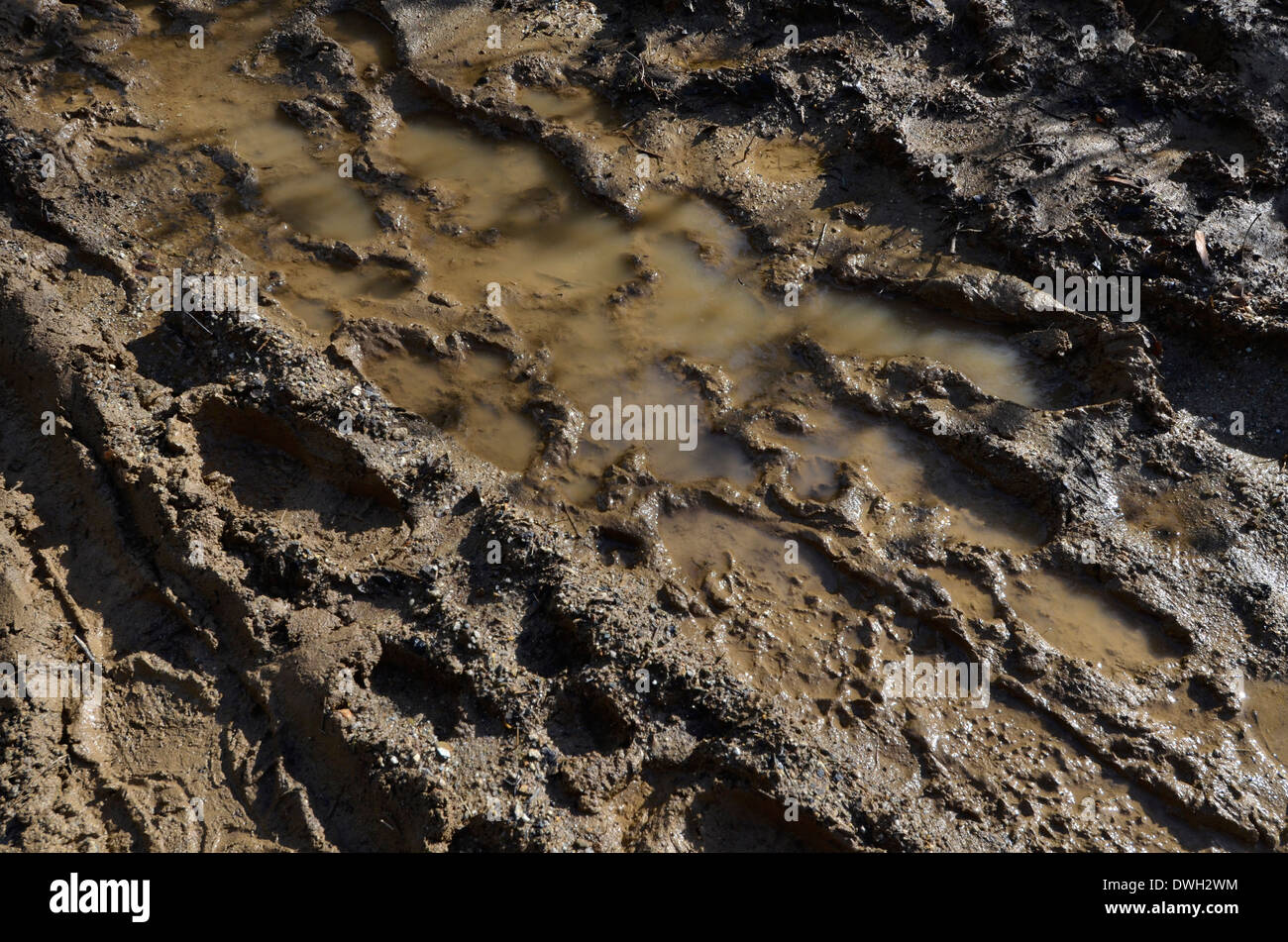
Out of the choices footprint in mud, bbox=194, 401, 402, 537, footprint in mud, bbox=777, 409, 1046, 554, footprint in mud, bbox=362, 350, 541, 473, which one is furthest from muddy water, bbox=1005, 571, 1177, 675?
footprint in mud, bbox=194, 401, 402, 537

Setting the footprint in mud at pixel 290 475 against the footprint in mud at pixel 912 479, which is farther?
the footprint in mud at pixel 912 479

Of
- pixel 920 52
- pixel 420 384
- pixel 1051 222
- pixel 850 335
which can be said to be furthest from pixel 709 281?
pixel 920 52

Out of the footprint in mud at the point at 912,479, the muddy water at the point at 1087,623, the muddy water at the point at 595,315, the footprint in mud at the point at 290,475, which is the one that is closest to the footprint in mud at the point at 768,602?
the muddy water at the point at 595,315

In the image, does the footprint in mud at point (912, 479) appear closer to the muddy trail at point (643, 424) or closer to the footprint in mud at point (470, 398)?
the muddy trail at point (643, 424)

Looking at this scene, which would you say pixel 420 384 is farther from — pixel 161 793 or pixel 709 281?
pixel 161 793

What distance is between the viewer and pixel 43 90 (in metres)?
5.51

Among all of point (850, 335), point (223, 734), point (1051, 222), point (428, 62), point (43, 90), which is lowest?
point (223, 734)

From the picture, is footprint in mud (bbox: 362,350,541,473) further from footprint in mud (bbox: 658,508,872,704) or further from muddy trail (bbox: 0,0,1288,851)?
footprint in mud (bbox: 658,508,872,704)

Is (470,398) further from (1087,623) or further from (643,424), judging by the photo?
(1087,623)

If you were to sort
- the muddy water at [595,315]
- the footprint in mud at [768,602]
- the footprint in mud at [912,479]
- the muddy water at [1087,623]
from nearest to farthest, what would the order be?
1. the footprint in mud at [768,602]
2. the muddy water at [1087,623]
3. the muddy water at [595,315]
4. the footprint in mud at [912,479]

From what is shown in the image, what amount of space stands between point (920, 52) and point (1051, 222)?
1806mm

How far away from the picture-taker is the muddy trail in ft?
10.6

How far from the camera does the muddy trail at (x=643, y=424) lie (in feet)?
10.6

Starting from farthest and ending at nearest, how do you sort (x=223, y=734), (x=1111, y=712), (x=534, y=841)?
(x=1111, y=712) → (x=223, y=734) → (x=534, y=841)
